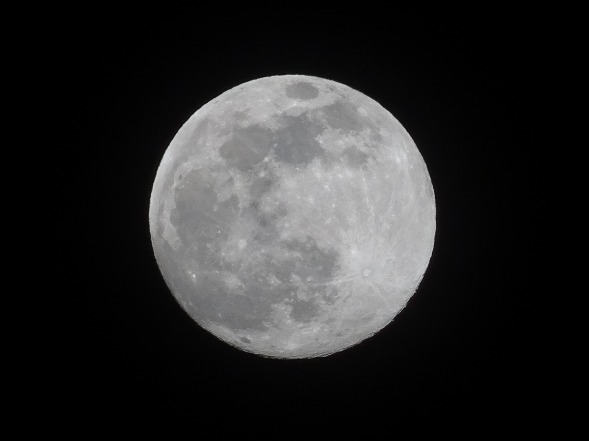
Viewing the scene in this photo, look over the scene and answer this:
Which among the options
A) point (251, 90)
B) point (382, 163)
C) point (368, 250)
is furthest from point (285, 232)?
point (251, 90)

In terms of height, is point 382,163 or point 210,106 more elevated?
point 210,106

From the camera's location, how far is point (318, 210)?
3508 millimetres

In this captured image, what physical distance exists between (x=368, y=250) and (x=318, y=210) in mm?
477

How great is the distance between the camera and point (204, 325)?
4277 millimetres

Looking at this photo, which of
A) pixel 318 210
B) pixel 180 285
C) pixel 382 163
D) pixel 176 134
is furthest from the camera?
pixel 176 134

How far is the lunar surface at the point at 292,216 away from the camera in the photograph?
3.54 metres

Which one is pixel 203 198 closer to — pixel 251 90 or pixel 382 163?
pixel 251 90

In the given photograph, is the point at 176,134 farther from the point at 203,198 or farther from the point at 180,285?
the point at 180,285

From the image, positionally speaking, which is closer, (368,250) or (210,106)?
(368,250)

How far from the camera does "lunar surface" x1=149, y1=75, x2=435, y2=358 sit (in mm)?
3539

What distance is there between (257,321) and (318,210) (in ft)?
3.23

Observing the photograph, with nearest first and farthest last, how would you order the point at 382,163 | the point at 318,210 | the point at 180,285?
the point at 318,210, the point at 382,163, the point at 180,285

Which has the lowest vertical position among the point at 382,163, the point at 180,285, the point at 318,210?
the point at 180,285

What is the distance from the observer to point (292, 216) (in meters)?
3.51
